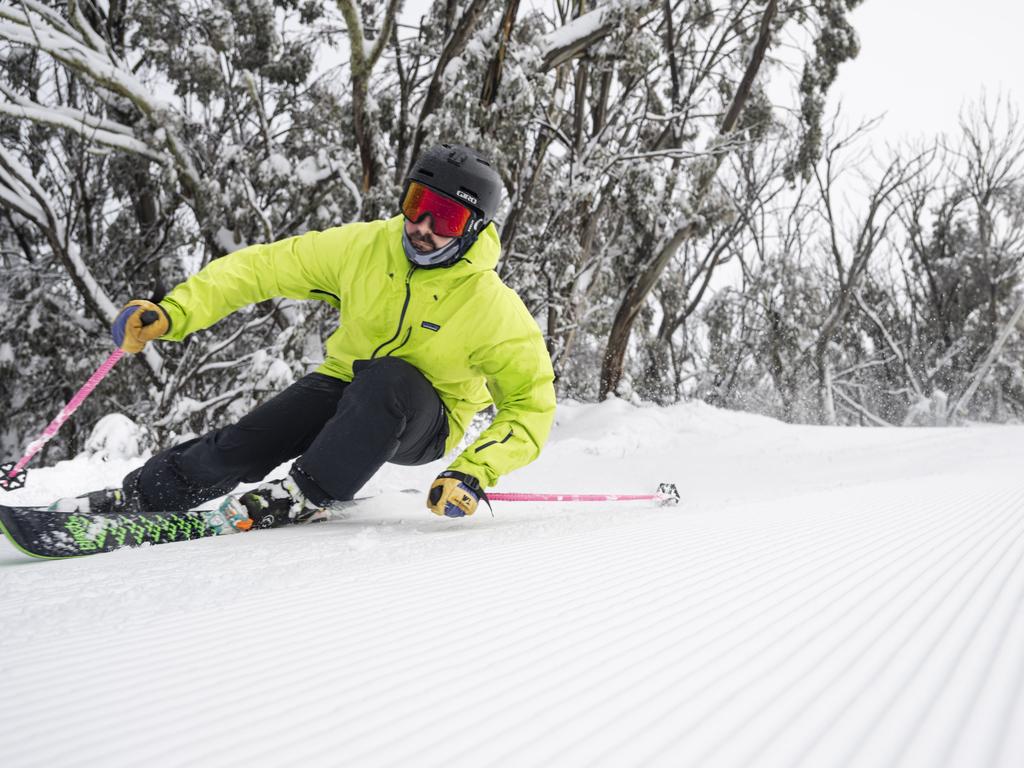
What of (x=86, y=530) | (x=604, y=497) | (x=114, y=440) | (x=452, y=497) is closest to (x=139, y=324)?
(x=86, y=530)

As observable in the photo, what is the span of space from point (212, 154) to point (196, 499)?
27.7 ft

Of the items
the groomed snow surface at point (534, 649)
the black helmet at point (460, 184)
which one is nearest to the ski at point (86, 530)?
the groomed snow surface at point (534, 649)

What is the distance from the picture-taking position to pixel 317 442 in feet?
7.01

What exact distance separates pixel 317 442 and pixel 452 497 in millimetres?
509

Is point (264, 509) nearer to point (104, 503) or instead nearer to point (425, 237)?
point (104, 503)

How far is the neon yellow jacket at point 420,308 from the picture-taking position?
2.26m

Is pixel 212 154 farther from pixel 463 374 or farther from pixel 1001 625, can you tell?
pixel 1001 625

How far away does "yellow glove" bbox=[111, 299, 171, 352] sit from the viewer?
199 cm

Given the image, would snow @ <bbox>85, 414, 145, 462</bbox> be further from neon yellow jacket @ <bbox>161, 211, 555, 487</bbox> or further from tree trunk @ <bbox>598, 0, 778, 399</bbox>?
tree trunk @ <bbox>598, 0, 778, 399</bbox>

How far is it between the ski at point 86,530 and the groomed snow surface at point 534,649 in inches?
3.0

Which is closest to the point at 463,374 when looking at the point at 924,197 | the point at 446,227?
the point at 446,227

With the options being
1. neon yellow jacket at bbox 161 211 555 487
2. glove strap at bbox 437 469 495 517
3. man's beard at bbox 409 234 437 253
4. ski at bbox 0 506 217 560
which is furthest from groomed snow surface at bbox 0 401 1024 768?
man's beard at bbox 409 234 437 253

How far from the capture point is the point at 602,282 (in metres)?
10.5

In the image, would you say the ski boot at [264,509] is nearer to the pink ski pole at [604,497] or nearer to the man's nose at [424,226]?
the pink ski pole at [604,497]
